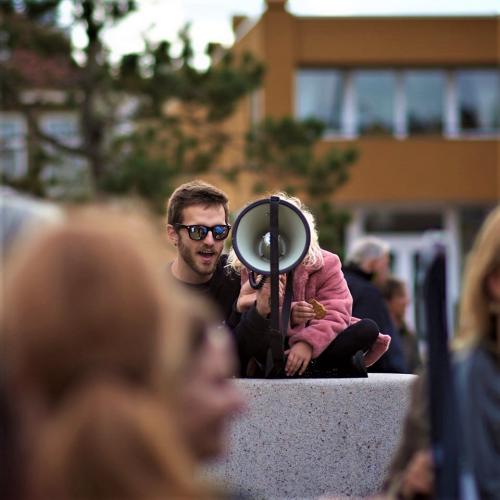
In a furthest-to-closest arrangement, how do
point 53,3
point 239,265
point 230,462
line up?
point 53,3 < point 239,265 < point 230,462

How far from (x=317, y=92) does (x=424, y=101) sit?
2.69m

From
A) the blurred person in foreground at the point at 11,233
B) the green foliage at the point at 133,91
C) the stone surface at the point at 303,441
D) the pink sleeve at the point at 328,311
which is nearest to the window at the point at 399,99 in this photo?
the green foliage at the point at 133,91

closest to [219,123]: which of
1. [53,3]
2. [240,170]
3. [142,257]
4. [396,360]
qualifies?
[240,170]

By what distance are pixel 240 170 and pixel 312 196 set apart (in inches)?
62.7

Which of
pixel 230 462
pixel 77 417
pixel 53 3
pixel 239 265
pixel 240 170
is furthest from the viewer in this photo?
pixel 240 170

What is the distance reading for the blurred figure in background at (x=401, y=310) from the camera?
34.1 ft

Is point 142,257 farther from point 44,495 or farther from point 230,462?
point 230,462

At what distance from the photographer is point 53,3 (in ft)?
82.0

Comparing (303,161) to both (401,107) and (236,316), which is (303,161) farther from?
(236,316)

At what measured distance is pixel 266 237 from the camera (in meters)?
5.32

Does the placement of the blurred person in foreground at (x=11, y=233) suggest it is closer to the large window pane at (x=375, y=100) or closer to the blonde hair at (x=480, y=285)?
the blonde hair at (x=480, y=285)

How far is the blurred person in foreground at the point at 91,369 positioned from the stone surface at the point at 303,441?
3443 mm

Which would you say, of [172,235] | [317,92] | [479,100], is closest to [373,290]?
[172,235]

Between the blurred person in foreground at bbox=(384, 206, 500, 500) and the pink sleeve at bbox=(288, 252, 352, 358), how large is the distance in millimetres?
2412
